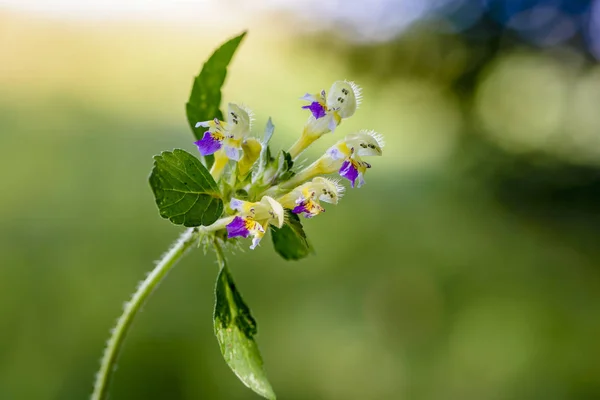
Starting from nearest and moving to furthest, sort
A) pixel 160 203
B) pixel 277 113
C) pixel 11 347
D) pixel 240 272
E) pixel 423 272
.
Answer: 1. pixel 160 203
2. pixel 11 347
3. pixel 240 272
4. pixel 277 113
5. pixel 423 272

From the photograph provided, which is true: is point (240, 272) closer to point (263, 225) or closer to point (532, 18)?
point (263, 225)

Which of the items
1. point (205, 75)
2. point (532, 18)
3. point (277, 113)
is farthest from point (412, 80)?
point (205, 75)

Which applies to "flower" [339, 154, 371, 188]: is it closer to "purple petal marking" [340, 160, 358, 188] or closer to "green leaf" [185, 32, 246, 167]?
"purple petal marking" [340, 160, 358, 188]

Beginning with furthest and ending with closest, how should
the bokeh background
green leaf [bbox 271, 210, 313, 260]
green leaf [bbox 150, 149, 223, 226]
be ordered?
the bokeh background, green leaf [bbox 271, 210, 313, 260], green leaf [bbox 150, 149, 223, 226]

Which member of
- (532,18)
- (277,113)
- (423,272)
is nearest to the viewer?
(277,113)

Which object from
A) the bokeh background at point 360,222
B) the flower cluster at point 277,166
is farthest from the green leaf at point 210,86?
the bokeh background at point 360,222

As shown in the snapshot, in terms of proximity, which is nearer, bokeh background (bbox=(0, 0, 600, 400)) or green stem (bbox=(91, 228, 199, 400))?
green stem (bbox=(91, 228, 199, 400))

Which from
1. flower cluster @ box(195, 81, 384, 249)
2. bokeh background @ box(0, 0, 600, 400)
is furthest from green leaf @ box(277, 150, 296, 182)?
bokeh background @ box(0, 0, 600, 400)

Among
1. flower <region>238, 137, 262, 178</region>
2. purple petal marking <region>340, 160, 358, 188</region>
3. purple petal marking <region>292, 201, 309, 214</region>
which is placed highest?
flower <region>238, 137, 262, 178</region>
